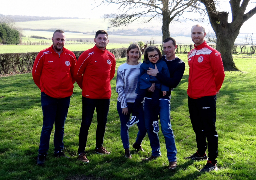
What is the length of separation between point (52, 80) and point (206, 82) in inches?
104

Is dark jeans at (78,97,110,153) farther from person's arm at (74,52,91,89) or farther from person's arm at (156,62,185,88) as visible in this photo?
person's arm at (156,62,185,88)

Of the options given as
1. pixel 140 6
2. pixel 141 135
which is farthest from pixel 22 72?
pixel 141 135

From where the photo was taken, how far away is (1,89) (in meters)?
11.8

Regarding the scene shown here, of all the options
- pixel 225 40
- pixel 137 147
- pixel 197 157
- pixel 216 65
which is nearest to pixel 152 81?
pixel 216 65

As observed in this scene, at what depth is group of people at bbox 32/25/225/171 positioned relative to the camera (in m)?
4.17

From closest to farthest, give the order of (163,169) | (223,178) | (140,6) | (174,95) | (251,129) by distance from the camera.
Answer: (223,178) → (163,169) → (251,129) → (174,95) → (140,6)

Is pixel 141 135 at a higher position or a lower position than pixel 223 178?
higher

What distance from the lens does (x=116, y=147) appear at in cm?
539

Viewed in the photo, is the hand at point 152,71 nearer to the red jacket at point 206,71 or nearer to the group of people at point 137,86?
the group of people at point 137,86

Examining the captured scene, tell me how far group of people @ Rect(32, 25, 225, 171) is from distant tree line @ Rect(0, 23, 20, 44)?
5364 centimetres

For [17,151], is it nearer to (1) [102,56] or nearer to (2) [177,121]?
(1) [102,56]

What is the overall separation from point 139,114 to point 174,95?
6.32 m

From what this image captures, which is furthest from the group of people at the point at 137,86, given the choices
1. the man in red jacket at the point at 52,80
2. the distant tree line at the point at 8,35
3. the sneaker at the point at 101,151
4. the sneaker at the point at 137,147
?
the distant tree line at the point at 8,35

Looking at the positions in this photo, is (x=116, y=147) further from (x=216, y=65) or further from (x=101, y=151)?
(x=216, y=65)
